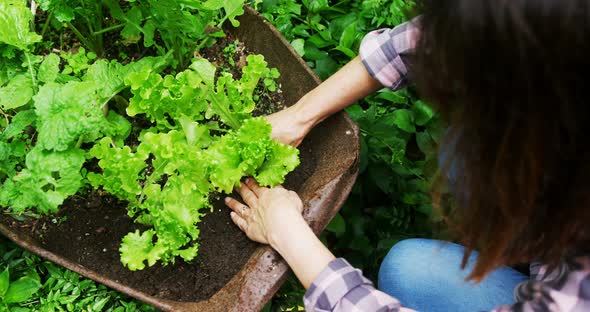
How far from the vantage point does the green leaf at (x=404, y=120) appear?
6.21ft

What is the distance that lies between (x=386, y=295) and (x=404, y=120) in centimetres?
91

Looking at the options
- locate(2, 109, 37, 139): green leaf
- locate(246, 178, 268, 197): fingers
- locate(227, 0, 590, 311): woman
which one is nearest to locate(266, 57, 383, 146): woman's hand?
locate(246, 178, 268, 197): fingers

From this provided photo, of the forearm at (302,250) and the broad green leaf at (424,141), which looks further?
the broad green leaf at (424,141)

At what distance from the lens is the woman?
715 mm

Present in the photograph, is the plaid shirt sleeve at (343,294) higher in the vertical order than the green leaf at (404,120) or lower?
higher

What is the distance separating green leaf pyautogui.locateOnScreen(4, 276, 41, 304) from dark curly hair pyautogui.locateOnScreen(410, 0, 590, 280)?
117 centimetres

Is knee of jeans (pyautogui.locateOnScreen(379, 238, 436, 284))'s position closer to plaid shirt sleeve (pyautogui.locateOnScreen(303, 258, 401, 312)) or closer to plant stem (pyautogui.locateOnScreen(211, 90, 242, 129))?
plaid shirt sleeve (pyautogui.locateOnScreen(303, 258, 401, 312))

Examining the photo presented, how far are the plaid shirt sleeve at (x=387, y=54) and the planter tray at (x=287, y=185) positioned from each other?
0.14 metres

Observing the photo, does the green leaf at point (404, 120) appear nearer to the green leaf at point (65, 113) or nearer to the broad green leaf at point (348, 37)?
the broad green leaf at point (348, 37)

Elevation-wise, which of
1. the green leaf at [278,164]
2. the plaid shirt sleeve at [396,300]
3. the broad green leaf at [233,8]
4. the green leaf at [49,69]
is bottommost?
the plaid shirt sleeve at [396,300]

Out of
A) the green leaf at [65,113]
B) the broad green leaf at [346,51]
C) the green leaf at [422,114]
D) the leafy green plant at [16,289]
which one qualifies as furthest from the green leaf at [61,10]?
the green leaf at [422,114]

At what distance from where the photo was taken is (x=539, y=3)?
69 cm

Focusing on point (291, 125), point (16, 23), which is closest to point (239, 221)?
point (291, 125)

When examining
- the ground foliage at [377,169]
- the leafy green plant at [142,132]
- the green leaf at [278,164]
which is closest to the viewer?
the leafy green plant at [142,132]
